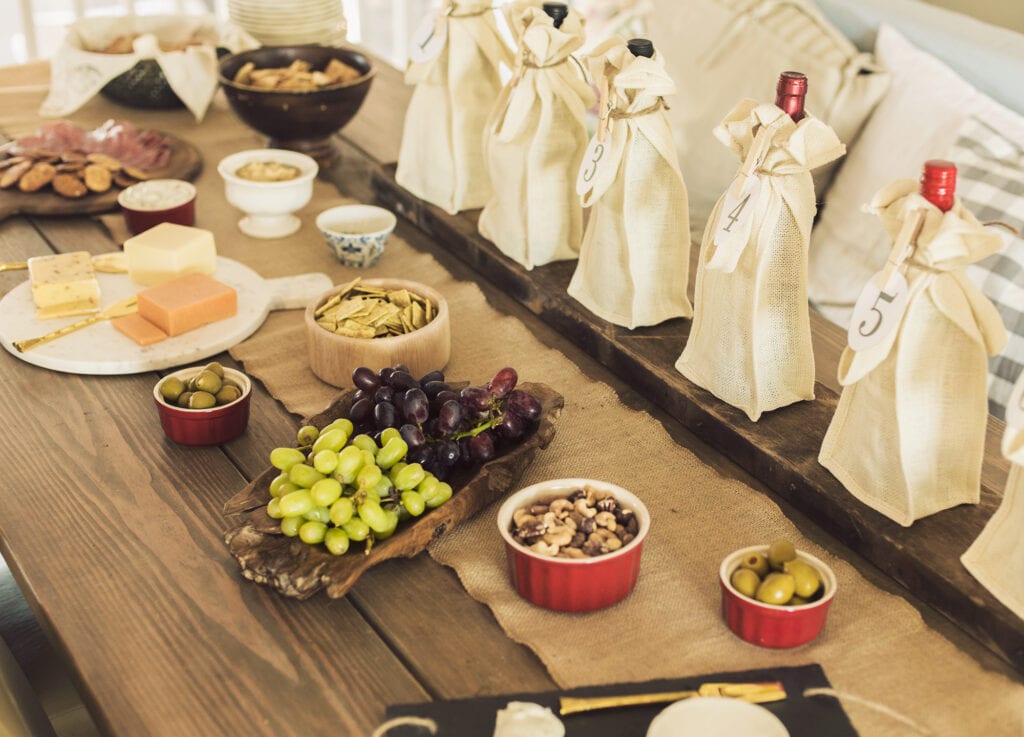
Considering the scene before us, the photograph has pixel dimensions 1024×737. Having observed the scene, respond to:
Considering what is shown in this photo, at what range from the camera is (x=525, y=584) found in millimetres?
965

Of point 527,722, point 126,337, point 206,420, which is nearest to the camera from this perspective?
point 527,722

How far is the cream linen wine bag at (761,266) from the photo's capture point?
1062 millimetres

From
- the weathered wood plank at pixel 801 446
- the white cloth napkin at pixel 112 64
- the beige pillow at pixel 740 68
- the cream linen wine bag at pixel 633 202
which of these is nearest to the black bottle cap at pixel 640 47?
the cream linen wine bag at pixel 633 202

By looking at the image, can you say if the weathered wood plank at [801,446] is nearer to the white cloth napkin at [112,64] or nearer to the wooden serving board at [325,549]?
the wooden serving board at [325,549]

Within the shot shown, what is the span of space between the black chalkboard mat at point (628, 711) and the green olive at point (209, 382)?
48cm

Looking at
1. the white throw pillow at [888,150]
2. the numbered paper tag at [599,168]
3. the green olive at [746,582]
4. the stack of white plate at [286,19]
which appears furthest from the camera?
the stack of white plate at [286,19]

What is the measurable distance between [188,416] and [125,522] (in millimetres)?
141

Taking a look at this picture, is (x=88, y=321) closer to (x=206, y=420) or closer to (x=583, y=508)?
(x=206, y=420)

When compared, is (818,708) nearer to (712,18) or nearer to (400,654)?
(400,654)

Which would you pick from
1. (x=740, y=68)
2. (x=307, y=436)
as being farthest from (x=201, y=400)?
(x=740, y=68)

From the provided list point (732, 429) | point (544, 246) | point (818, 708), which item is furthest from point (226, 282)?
point (818, 708)

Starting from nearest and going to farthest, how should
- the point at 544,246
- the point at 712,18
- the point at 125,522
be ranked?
the point at 125,522 < the point at 544,246 < the point at 712,18

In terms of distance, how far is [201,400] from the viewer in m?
1.18

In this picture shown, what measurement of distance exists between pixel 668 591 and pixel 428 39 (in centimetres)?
97
